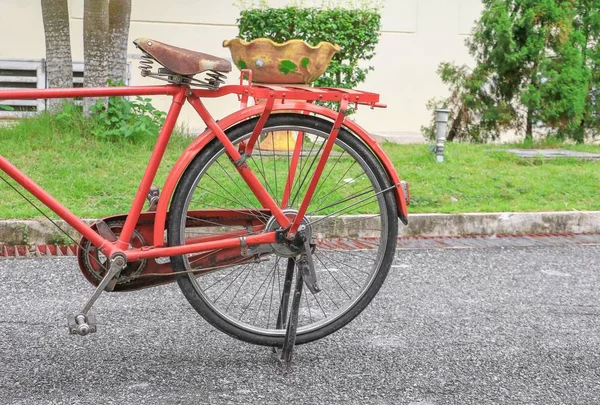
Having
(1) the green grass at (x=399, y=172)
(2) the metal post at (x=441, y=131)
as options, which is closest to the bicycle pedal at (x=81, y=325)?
Answer: (1) the green grass at (x=399, y=172)

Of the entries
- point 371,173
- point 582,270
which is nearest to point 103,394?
point 371,173

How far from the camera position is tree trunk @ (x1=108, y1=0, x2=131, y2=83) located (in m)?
8.17

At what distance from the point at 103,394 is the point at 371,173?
136 cm

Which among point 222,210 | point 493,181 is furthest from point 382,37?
point 222,210

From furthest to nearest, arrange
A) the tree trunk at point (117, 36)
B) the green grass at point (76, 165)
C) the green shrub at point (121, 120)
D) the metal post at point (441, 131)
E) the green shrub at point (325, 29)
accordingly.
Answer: the green shrub at point (325, 29)
the tree trunk at point (117, 36)
the metal post at point (441, 131)
the green shrub at point (121, 120)
the green grass at point (76, 165)

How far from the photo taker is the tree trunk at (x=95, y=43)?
7.93 m

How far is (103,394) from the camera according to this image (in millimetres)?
3186

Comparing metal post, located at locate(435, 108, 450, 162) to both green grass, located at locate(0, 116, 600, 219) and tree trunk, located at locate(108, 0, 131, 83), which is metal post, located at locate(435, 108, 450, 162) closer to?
green grass, located at locate(0, 116, 600, 219)

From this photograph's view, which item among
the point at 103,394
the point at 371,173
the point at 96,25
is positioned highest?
the point at 96,25

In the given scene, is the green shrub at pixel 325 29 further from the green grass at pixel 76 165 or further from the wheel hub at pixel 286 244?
the wheel hub at pixel 286 244

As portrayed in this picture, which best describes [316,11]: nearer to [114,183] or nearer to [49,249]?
[114,183]

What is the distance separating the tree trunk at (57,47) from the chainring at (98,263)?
17.0ft

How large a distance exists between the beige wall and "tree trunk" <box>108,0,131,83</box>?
246cm

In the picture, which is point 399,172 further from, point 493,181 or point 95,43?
point 95,43
